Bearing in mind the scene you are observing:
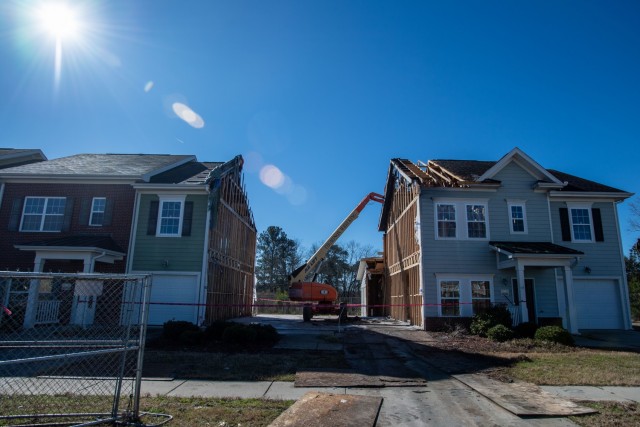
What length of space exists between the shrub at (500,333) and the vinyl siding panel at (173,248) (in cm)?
1235

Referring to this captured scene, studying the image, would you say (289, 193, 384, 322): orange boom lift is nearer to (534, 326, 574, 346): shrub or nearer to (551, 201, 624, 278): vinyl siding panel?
(551, 201, 624, 278): vinyl siding panel

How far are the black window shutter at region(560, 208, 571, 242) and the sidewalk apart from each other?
13659mm

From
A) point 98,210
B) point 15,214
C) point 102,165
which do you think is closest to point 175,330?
point 98,210

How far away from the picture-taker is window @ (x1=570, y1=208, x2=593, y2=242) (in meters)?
20.0

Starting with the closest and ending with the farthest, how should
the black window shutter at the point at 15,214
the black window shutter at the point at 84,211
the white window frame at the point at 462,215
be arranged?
1. the black window shutter at the point at 15,214
2. the black window shutter at the point at 84,211
3. the white window frame at the point at 462,215

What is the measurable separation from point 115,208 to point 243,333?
10.4 m

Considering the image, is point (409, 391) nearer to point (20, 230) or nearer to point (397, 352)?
point (397, 352)

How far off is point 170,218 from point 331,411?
49.0 ft

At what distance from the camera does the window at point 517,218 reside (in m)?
19.4

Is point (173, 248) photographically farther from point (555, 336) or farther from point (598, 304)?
point (598, 304)

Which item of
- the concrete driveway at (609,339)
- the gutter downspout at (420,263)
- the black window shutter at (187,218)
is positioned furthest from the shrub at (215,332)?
the concrete driveway at (609,339)

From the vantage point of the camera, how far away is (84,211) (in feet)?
62.4

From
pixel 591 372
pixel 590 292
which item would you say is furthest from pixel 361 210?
pixel 591 372

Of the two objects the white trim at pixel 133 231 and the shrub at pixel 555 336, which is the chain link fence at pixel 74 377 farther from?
the shrub at pixel 555 336
